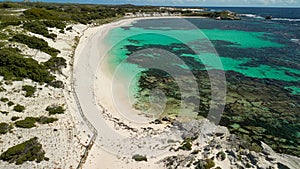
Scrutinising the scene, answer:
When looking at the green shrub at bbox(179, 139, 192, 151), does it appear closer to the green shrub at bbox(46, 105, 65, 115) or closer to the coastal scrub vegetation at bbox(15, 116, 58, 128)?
the coastal scrub vegetation at bbox(15, 116, 58, 128)

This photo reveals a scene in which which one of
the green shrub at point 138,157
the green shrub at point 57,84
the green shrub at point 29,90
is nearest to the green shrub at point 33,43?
the green shrub at point 57,84

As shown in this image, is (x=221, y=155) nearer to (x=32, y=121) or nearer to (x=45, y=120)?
(x=45, y=120)

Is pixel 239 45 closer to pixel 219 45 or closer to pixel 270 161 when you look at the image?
pixel 219 45

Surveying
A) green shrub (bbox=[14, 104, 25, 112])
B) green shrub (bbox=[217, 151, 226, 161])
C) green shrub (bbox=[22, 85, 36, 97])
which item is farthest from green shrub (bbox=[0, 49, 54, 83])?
green shrub (bbox=[217, 151, 226, 161])

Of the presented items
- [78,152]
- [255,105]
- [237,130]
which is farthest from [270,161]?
[78,152]

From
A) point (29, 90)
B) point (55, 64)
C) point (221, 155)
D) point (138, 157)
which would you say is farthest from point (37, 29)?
point (221, 155)
